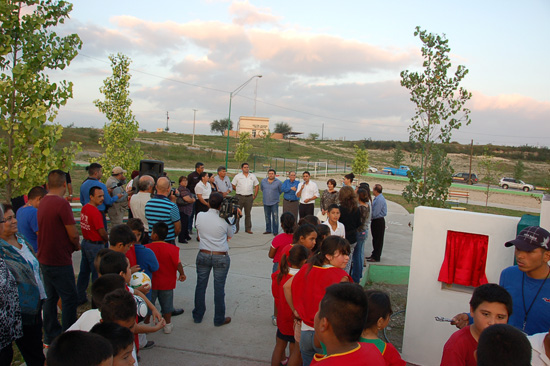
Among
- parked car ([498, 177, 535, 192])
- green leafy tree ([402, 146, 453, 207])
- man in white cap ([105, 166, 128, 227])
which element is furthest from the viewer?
parked car ([498, 177, 535, 192])

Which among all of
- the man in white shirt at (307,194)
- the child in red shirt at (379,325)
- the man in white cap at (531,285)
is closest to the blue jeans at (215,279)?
the child in red shirt at (379,325)

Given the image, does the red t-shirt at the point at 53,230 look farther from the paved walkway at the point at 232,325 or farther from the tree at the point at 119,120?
the tree at the point at 119,120

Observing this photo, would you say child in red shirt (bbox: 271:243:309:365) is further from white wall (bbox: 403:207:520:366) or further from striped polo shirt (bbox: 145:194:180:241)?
striped polo shirt (bbox: 145:194:180:241)

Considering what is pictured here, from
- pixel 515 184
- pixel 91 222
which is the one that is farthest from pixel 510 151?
pixel 91 222

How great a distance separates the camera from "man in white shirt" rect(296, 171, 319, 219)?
10227 mm

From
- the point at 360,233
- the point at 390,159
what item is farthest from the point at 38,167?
the point at 390,159

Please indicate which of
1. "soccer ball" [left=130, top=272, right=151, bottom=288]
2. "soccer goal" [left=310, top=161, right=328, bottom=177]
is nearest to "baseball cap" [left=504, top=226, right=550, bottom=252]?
"soccer ball" [left=130, top=272, right=151, bottom=288]

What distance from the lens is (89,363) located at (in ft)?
6.35

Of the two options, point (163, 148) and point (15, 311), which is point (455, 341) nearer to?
point (15, 311)

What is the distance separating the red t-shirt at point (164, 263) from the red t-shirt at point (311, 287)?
2.05 m

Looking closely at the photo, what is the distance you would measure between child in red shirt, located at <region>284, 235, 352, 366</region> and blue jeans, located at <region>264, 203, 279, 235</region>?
280 inches

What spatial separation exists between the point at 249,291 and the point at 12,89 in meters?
4.65

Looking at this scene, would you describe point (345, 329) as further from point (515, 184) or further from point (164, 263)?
point (515, 184)

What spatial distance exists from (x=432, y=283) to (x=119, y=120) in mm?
10150
